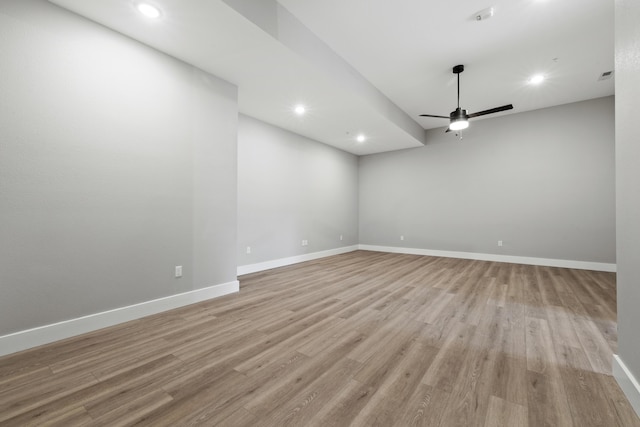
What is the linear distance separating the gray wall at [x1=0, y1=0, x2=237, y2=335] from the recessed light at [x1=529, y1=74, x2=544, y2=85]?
190 inches

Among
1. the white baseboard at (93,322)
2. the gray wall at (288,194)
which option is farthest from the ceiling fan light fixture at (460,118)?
the white baseboard at (93,322)

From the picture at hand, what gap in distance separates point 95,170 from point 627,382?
164 inches

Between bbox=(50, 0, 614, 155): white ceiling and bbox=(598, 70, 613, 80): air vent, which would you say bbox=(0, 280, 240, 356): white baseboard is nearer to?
bbox=(50, 0, 614, 155): white ceiling

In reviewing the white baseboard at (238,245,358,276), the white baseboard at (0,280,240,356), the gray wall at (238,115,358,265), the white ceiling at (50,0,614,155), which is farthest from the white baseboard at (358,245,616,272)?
the white baseboard at (0,280,240,356)

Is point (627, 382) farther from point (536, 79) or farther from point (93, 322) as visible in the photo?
point (536, 79)

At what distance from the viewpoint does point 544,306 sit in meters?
3.05

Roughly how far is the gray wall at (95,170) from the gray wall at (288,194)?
1442 mm

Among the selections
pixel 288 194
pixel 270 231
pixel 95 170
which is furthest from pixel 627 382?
pixel 288 194

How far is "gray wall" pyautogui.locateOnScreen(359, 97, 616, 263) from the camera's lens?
16.4 ft

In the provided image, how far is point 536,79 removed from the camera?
428 cm

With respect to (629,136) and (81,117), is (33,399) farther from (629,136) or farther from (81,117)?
(629,136)

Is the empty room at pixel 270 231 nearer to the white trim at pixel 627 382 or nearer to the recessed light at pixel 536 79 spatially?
the white trim at pixel 627 382

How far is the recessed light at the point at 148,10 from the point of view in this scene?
Answer: 7.41 ft

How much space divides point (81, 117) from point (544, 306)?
5151 mm
